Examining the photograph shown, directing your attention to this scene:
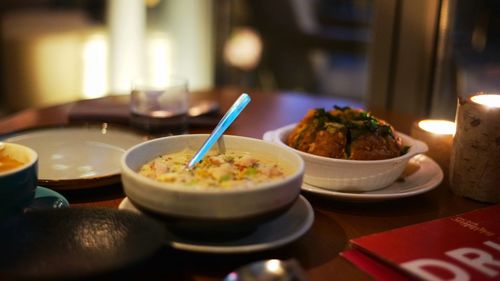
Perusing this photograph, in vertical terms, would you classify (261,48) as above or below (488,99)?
below

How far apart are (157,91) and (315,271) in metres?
0.94

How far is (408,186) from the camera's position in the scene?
43.3 inches

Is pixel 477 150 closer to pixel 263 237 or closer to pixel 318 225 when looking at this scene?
pixel 318 225

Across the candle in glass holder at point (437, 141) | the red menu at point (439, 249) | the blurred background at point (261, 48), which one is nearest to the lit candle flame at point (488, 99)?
the candle in glass holder at point (437, 141)

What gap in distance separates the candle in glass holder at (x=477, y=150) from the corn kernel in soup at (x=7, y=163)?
0.79 metres

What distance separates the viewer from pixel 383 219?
39.3 inches

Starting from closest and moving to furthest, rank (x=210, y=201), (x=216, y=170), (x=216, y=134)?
(x=210, y=201) → (x=216, y=170) → (x=216, y=134)

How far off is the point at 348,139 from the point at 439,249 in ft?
1.00

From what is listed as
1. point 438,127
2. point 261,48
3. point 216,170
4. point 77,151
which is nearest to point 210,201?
point 216,170

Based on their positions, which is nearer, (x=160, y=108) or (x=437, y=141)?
(x=437, y=141)

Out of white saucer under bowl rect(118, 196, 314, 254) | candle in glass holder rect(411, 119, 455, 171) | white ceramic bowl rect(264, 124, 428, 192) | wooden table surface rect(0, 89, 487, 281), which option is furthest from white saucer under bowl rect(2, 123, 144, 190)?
candle in glass holder rect(411, 119, 455, 171)

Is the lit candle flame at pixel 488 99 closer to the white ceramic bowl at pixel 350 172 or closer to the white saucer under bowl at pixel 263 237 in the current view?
the white ceramic bowl at pixel 350 172

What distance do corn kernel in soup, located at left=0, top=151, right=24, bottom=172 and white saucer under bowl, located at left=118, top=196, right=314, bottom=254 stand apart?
6.9 inches

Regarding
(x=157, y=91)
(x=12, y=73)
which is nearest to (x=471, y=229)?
(x=157, y=91)
